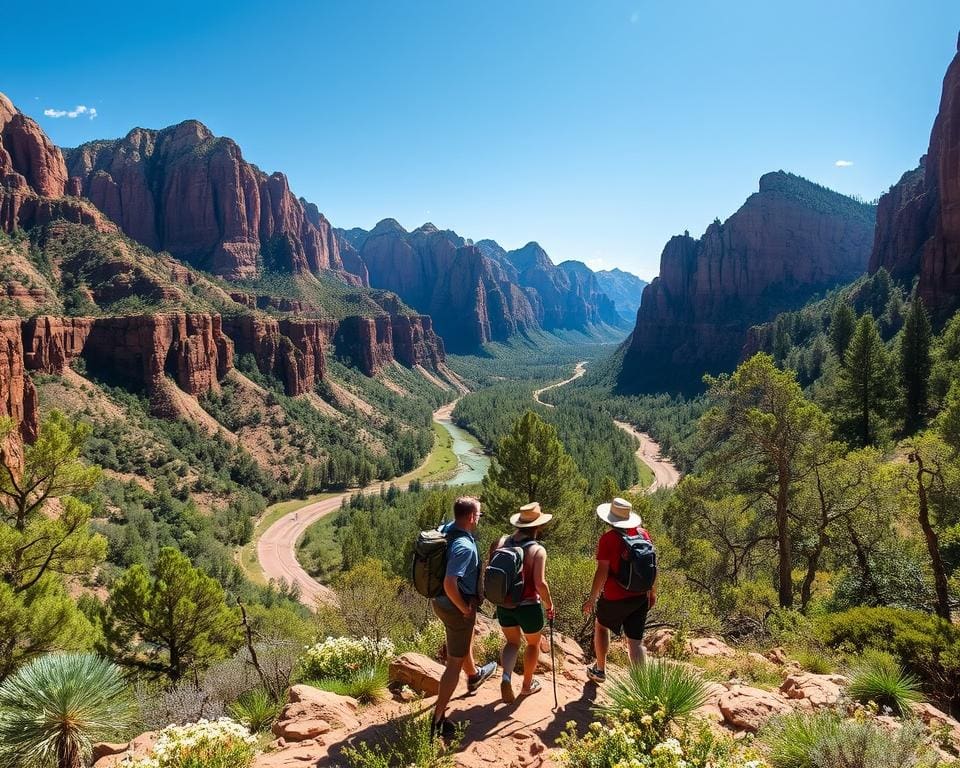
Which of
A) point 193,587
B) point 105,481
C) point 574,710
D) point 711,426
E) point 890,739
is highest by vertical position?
point 711,426

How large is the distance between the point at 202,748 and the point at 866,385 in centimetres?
4651

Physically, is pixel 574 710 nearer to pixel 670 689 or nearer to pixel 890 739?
pixel 670 689

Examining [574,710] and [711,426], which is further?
[711,426]

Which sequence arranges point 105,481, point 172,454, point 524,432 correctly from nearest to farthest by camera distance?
point 524,432, point 105,481, point 172,454

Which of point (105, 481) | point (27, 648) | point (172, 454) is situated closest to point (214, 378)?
point (172, 454)

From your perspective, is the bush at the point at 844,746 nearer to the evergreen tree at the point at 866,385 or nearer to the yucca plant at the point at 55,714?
the yucca plant at the point at 55,714

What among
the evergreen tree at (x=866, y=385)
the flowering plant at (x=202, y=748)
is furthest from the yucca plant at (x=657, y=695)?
the evergreen tree at (x=866, y=385)

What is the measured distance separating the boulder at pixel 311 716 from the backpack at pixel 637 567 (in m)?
4.05

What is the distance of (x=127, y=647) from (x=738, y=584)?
22.8 metres

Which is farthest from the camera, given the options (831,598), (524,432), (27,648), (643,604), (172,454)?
(172,454)

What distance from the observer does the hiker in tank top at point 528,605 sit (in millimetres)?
6750

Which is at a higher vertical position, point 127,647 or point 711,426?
point 711,426

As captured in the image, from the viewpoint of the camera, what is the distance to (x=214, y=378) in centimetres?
8131

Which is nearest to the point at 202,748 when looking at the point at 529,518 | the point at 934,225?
the point at 529,518
